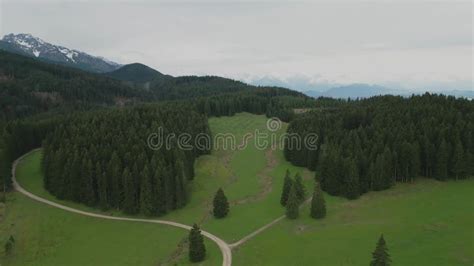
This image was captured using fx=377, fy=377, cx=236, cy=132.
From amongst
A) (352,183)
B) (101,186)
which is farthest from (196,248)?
(352,183)

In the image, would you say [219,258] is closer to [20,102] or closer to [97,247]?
[97,247]

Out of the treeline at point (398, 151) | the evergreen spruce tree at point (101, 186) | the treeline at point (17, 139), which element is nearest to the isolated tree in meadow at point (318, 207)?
the treeline at point (398, 151)

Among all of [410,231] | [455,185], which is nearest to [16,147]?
[410,231]

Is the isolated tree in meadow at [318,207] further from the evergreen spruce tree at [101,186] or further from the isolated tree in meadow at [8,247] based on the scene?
the isolated tree in meadow at [8,247]

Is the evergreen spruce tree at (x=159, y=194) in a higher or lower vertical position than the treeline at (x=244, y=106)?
lower

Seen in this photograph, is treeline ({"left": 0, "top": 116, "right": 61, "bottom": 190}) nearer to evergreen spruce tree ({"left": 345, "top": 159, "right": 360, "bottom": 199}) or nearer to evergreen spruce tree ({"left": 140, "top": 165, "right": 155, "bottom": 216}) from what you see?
evergreen spruce tree ({"left": 140, "top": 165, "right": 155, "bottom": 216})

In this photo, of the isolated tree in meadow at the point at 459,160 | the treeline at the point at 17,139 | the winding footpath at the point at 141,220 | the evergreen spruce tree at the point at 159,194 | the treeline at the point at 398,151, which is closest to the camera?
the winding footpath at the point at 141,220
